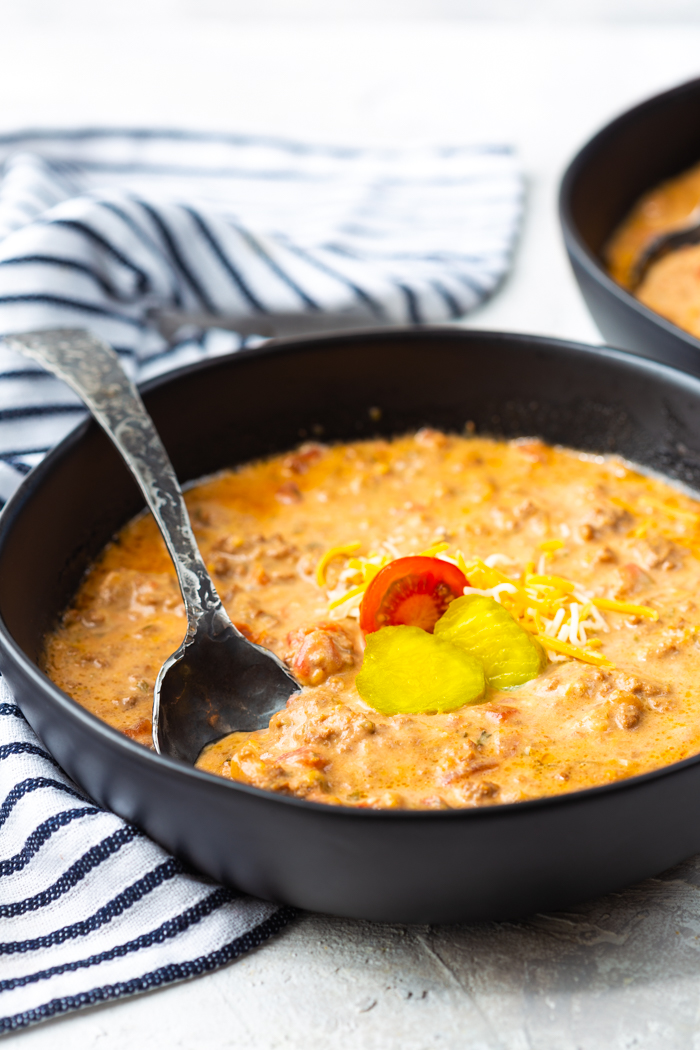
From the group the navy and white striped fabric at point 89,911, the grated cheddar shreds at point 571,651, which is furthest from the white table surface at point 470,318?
the grated cheddar shreds at point 571,651

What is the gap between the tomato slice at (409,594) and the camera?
2590mm

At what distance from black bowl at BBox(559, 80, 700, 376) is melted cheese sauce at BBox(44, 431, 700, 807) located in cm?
41

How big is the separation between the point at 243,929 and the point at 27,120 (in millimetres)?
3939

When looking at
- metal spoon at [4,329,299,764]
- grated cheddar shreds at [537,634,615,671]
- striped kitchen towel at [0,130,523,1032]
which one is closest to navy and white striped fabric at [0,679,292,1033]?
striped kitchen towel at [0,130,523,1032]

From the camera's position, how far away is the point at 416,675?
2443 millimetres

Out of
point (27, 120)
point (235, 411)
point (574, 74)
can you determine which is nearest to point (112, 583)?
point (235, 411)

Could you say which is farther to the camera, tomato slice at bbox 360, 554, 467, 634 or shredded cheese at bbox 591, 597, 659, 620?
shredded cheese at bbox 591, 597, 659, 620

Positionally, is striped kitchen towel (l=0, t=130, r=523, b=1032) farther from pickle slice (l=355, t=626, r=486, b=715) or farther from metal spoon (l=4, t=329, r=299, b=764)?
pickle slice (l=355, t=626, r=486, b=715)

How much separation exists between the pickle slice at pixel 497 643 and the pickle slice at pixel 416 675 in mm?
28

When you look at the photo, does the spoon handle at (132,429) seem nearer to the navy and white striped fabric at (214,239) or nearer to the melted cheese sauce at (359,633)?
the melted cheese sauce at (359,633)

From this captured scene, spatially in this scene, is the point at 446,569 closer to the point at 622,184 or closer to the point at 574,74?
the point at 622,184

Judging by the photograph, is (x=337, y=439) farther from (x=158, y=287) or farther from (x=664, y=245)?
(x=664, y=245)

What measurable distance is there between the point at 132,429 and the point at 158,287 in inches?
50.1

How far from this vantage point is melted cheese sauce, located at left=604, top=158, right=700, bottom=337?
418 centimetres
